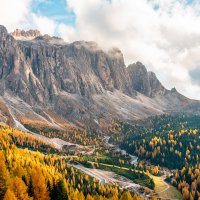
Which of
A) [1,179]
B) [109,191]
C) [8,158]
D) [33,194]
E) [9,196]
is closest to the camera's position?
[9,196]

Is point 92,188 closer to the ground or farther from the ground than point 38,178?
closer to the ground

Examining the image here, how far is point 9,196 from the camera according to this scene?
79.9 m

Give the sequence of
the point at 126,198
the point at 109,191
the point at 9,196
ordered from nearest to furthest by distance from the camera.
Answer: the point at 9,196 < the point at 126,198 < the point at 109,191

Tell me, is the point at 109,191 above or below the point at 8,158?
below

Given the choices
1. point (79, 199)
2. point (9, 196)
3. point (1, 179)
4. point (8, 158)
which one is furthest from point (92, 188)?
point (9, 196)

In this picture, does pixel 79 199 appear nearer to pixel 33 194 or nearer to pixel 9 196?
pixel 33 194

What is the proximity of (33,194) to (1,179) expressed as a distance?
1138 centimetres

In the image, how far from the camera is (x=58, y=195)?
96.7m

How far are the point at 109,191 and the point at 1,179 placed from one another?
10026 centimetres

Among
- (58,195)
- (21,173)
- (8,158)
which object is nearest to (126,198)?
(58,195)

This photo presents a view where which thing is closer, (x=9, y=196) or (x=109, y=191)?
(x=9, y=196)

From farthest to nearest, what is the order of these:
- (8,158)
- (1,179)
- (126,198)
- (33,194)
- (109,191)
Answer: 1. (109,191)
2. (8,158)
3. (126,198)
4. (33,194)
5. (1,179)

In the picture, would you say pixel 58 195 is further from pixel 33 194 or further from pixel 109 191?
pixel 109 191

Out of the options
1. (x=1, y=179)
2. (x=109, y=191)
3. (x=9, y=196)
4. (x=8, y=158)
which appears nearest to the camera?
(x=9, y=196)
